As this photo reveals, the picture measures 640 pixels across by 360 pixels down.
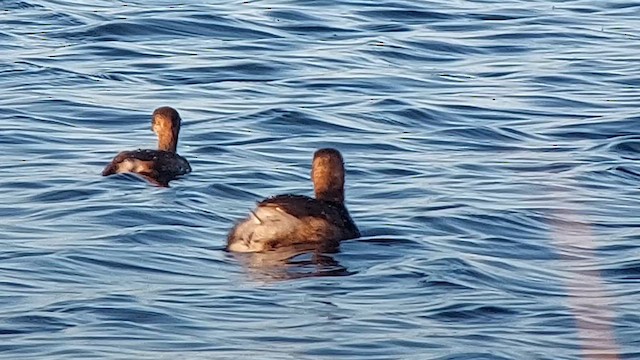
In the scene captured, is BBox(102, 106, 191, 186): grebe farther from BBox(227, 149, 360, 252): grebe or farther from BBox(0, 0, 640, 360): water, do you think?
BBox(227, 149, 360, 252): grebe

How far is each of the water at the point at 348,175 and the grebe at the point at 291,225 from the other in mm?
151

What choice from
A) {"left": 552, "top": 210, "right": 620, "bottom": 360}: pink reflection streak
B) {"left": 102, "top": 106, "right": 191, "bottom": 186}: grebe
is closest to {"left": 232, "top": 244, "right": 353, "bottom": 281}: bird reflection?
{"left": 552, "top": 210, "right": 620, "bottom": 360}: pink reflection streak

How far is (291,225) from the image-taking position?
42.8 ft

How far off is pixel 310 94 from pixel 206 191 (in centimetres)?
544

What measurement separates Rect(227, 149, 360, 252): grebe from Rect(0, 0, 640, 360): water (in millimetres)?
151

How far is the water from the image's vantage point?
10.7m

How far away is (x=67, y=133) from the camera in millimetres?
18484

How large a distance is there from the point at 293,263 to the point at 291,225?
48 centimetres

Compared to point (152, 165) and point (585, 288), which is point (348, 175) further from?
point (585, 288)

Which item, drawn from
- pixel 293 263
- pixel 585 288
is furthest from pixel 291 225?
pixel 585 288

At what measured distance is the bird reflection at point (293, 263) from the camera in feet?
40.1

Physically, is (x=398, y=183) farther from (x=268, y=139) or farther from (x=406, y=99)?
(x=406, y=99)

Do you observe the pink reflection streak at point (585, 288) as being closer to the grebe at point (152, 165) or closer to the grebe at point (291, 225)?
the grebe at point (291, 225)

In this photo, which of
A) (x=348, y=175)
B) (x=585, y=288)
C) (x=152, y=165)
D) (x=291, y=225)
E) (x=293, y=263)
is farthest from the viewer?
(x=348, y=175)
